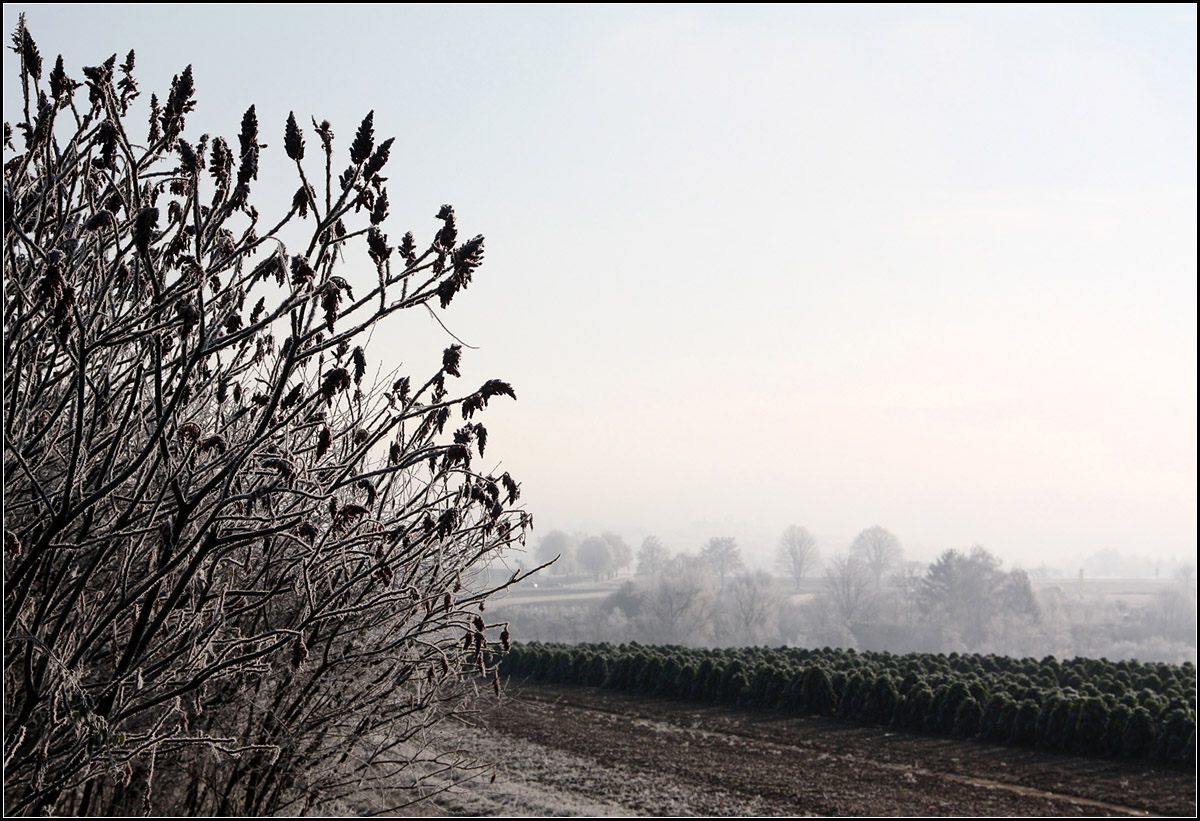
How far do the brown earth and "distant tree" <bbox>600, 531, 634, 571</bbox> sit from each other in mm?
85268

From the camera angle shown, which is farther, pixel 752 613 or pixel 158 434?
pixel 752 613

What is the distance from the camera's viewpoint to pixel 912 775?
13.3 m

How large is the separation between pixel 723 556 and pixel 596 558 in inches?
523

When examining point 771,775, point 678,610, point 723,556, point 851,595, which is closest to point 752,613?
point 678,610

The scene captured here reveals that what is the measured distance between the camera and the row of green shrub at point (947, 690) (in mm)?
14773

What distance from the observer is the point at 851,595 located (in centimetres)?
7038

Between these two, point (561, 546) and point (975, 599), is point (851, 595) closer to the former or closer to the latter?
point (975, 599)

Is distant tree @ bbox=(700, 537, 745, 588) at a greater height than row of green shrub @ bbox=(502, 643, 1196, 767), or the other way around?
distant tree @ bbox=(700, 537, 745, 588)

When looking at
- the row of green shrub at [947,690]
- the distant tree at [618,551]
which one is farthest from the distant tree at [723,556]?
the row of green shrub at [947,690]

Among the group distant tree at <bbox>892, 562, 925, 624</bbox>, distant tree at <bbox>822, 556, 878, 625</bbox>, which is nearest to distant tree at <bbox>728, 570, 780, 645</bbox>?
distant tree at <bbox>822, 556, 878, 625</bbox>

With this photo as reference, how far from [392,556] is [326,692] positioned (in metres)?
1.33

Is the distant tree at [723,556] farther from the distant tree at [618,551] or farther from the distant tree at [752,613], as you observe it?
the distant tree at [752,613]

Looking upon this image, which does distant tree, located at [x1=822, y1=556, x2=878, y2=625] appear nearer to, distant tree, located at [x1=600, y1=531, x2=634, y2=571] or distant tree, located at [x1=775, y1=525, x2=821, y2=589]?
distant tree, located at [x1=775, y1=525, x2=821, y2=589]

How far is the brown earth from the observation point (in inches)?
449
